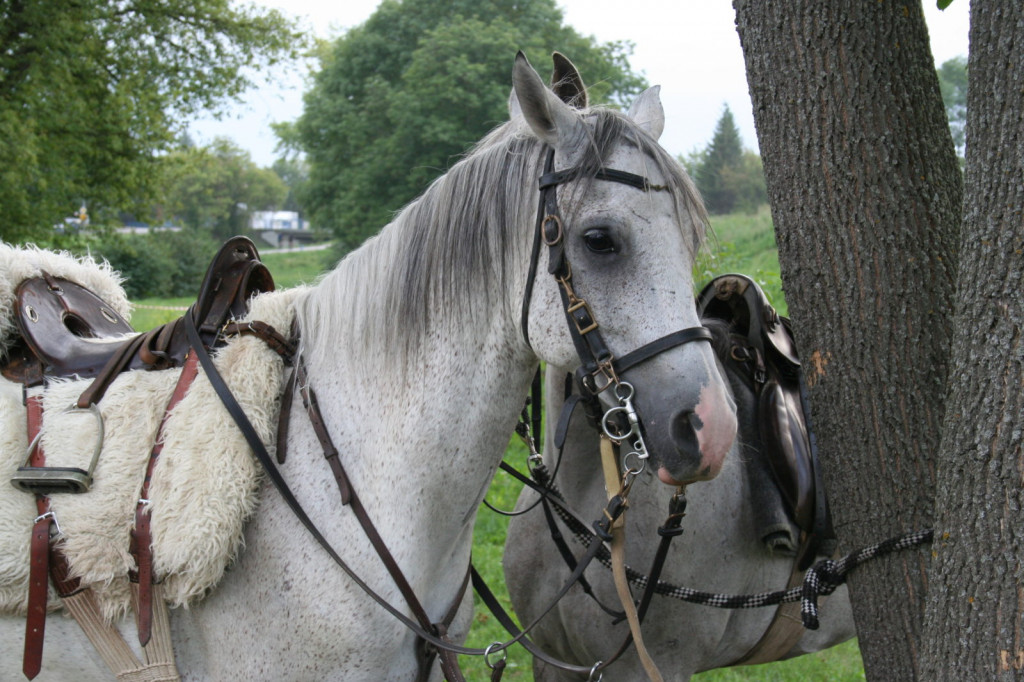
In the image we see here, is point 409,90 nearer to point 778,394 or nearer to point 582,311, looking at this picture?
point 778,394

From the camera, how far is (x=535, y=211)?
6.23 feet

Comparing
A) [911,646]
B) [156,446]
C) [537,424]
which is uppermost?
[156,446]

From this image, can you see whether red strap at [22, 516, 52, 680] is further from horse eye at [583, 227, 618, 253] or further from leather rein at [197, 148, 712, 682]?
horse eye at [583, 227, 618, 253]

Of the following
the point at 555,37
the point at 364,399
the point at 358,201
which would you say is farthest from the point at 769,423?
the point at 555,37

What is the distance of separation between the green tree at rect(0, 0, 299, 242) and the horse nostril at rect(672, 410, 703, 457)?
1185 centimetres

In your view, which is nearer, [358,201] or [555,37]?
[358,201]

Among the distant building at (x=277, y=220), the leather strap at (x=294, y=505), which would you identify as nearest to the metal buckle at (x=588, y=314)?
the leather strap at (x=294, y=505)

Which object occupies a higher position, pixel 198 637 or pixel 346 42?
pixel 346 42

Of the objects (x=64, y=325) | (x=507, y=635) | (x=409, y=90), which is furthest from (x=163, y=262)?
(x=64, y=325)

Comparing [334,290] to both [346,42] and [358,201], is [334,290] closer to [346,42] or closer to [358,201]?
[358,201]

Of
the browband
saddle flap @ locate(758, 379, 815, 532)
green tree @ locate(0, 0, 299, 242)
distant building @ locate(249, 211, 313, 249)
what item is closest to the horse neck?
the browband

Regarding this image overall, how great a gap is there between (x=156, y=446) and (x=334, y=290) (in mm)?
630

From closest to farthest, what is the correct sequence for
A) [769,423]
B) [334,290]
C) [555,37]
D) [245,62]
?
[334,290]
[769,423]
[245,62]
[555,37]

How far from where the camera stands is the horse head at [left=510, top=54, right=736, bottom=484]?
1.71 m
